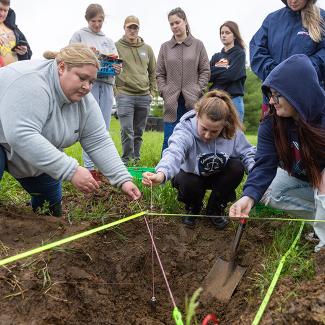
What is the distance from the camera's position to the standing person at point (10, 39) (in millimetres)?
4902

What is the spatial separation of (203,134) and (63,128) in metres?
1.08

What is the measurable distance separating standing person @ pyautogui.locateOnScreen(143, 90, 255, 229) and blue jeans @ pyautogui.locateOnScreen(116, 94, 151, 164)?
6.57 feet

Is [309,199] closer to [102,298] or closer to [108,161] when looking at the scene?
[108,161]

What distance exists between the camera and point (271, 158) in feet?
10.6

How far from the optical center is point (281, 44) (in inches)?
157

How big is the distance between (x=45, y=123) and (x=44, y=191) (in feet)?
2.58

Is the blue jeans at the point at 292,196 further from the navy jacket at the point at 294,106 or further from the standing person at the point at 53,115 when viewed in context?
the standing person at the point at 53,115

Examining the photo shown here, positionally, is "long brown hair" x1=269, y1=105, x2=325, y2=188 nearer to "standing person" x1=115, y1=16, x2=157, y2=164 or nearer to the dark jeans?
the dark jeans

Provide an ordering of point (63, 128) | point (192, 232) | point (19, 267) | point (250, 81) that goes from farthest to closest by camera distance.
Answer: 1. point (250, 81)
2. point (192, 232)
3. point (63, 128)
4. point (19, 267)

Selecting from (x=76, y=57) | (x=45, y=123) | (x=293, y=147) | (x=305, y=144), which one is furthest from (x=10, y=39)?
(x=305, y=144)

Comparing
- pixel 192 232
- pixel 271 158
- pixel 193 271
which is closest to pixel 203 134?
pixel 271 158

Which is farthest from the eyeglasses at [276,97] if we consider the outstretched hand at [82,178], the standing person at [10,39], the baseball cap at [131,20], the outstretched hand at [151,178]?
the standing person at [10,39]

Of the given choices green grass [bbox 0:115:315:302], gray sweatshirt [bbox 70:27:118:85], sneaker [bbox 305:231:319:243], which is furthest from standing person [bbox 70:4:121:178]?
Result: sneaker [bbox 305:231:319:243]

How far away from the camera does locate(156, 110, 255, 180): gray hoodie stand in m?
3.43
